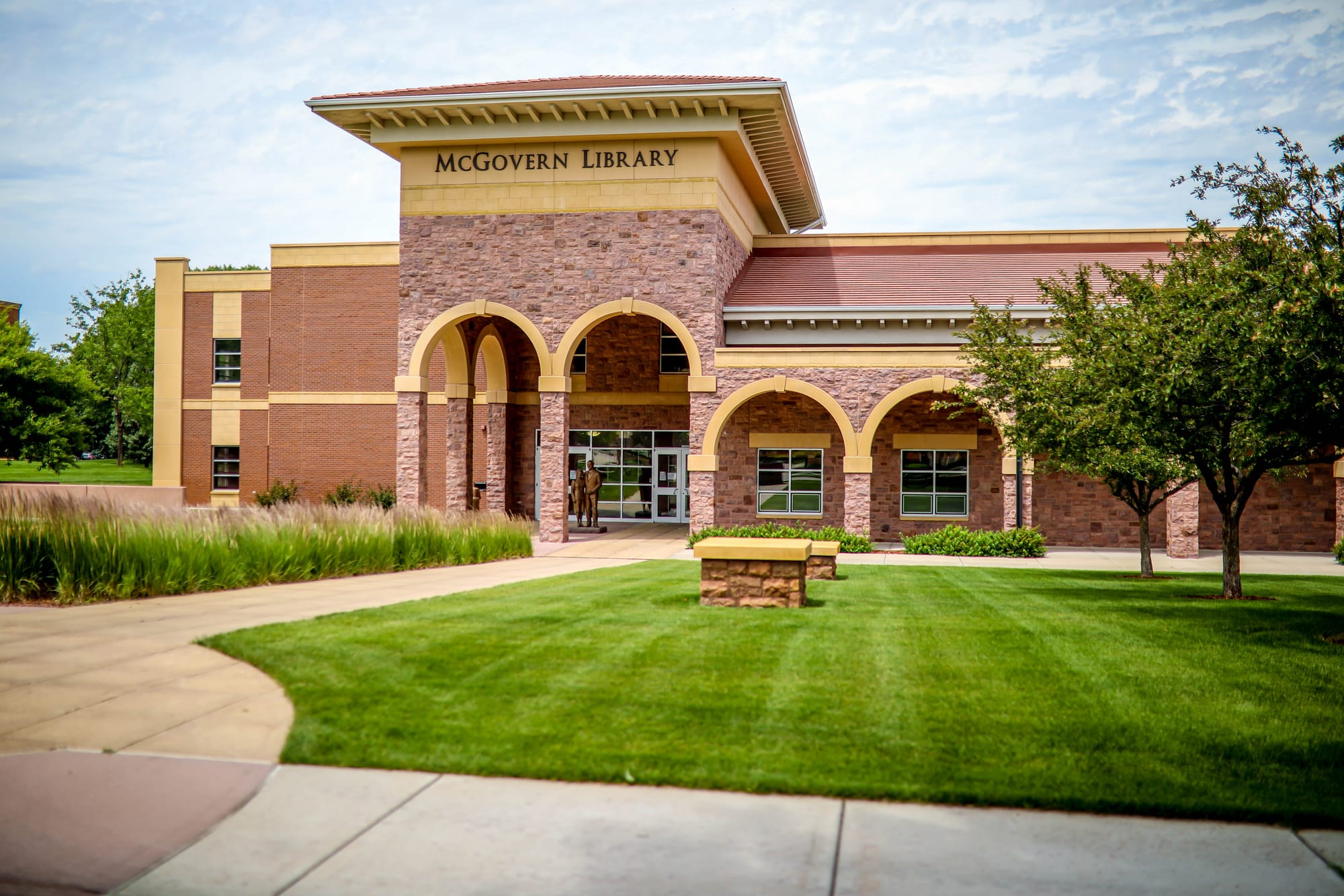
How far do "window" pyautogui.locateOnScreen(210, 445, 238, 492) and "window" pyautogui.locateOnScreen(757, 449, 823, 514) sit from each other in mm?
18762

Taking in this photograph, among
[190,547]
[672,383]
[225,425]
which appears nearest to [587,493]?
[672,383]

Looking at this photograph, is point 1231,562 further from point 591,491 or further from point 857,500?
point 591,491

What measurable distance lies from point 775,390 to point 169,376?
2254cm

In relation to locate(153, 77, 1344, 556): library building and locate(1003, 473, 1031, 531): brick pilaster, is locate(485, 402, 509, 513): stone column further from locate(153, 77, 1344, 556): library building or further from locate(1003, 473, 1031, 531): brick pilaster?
locate(1003, 473, 1031, 531): brick pilaster

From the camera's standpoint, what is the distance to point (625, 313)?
25.1 m

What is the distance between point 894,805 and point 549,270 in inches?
839

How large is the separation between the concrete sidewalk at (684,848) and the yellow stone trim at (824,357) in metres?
20.1

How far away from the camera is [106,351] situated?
209ft

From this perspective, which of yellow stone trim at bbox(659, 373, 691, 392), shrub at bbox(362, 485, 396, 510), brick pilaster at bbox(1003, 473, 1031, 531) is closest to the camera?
brick pilaster at bbox(1003, 473, 1031, 531)

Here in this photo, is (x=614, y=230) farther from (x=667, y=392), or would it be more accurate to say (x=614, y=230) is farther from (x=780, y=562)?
(x=780, y=562)

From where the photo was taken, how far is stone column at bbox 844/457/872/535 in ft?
81.3

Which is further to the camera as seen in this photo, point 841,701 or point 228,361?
point 228,361

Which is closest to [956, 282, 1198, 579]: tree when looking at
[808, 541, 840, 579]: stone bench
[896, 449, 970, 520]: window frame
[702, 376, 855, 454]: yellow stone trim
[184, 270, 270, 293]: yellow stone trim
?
[808, 541, 840, 579]: stone bench

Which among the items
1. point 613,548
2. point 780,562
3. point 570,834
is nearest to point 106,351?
point 613,548
